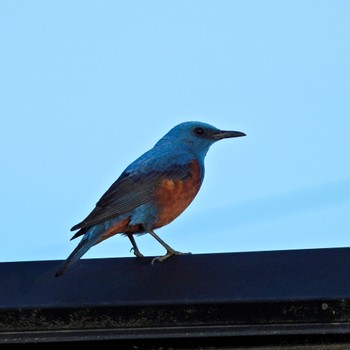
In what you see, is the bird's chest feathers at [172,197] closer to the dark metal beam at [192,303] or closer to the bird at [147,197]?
the bird at [147,197]

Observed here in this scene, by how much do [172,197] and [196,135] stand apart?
46.0 inches

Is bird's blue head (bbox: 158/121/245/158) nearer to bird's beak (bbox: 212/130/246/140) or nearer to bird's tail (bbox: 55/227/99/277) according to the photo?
bird's beak (bbox: 212/130/246/140)

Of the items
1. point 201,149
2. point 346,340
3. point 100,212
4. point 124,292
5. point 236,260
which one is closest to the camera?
point 346,340

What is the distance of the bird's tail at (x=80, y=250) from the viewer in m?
5.18

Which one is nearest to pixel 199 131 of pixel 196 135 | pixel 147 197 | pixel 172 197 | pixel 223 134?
pixel 196 135

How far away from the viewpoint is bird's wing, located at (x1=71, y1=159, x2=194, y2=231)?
260 inches

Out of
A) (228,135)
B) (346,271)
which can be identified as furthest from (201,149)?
(346,271)

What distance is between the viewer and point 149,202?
6965 mm

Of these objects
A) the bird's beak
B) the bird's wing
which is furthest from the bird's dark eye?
the bird's wing

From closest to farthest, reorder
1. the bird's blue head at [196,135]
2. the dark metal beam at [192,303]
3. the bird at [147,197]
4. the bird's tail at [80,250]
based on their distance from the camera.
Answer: the dark metal beam at [192,303]
the bird's tail at [80,250]
the bird at [147,197]
the bird's blue head at [196,135]

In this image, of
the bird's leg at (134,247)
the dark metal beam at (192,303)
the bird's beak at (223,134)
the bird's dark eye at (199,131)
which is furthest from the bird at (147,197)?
the dark metal beam at (192,303)

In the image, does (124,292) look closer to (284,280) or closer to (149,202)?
(284,280)

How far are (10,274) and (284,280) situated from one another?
1415 millimetres

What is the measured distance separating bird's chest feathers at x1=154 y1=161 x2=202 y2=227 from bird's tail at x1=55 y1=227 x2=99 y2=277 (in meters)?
0.70
